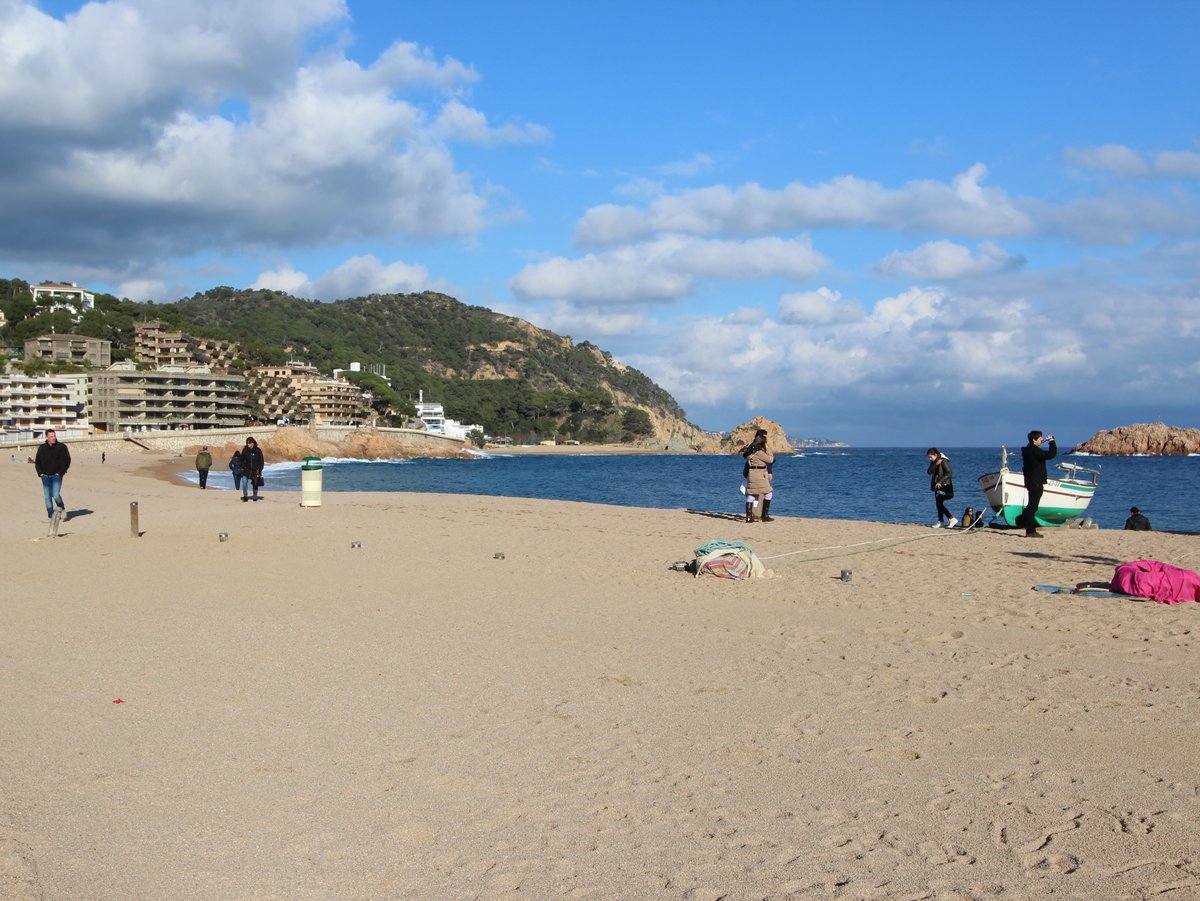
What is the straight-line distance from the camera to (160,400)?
107 meters

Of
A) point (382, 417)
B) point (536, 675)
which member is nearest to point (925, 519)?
point (536, 675)

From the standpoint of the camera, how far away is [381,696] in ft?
20.5

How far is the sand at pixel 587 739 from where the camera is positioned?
3771 mm

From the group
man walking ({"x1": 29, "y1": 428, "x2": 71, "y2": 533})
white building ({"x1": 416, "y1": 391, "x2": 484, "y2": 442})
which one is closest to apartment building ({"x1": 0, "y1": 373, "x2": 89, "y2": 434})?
white building ({"x1": 416, "y1": 391, "x2": 484, "y2": 442})

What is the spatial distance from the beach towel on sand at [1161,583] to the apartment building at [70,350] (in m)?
129

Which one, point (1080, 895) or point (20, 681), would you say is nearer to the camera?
point (1080, 895)

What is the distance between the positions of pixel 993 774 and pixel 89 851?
13.5 feet

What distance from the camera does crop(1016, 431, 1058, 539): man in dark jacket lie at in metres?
15.6

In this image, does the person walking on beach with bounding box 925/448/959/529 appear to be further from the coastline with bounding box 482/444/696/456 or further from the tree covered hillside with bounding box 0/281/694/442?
the tree covered hillside with bounding box 0/281/694/442

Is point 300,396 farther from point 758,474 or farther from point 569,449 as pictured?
point 758,474

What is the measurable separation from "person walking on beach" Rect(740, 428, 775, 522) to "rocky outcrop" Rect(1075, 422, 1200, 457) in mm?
149593

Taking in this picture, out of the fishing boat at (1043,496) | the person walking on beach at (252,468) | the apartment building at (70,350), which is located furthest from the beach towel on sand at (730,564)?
the apartment building at (70,350)

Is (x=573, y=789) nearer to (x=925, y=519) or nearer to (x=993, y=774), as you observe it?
(x=993, y=774)

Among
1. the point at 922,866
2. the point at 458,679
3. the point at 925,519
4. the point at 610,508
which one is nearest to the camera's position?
the point at 922,866
